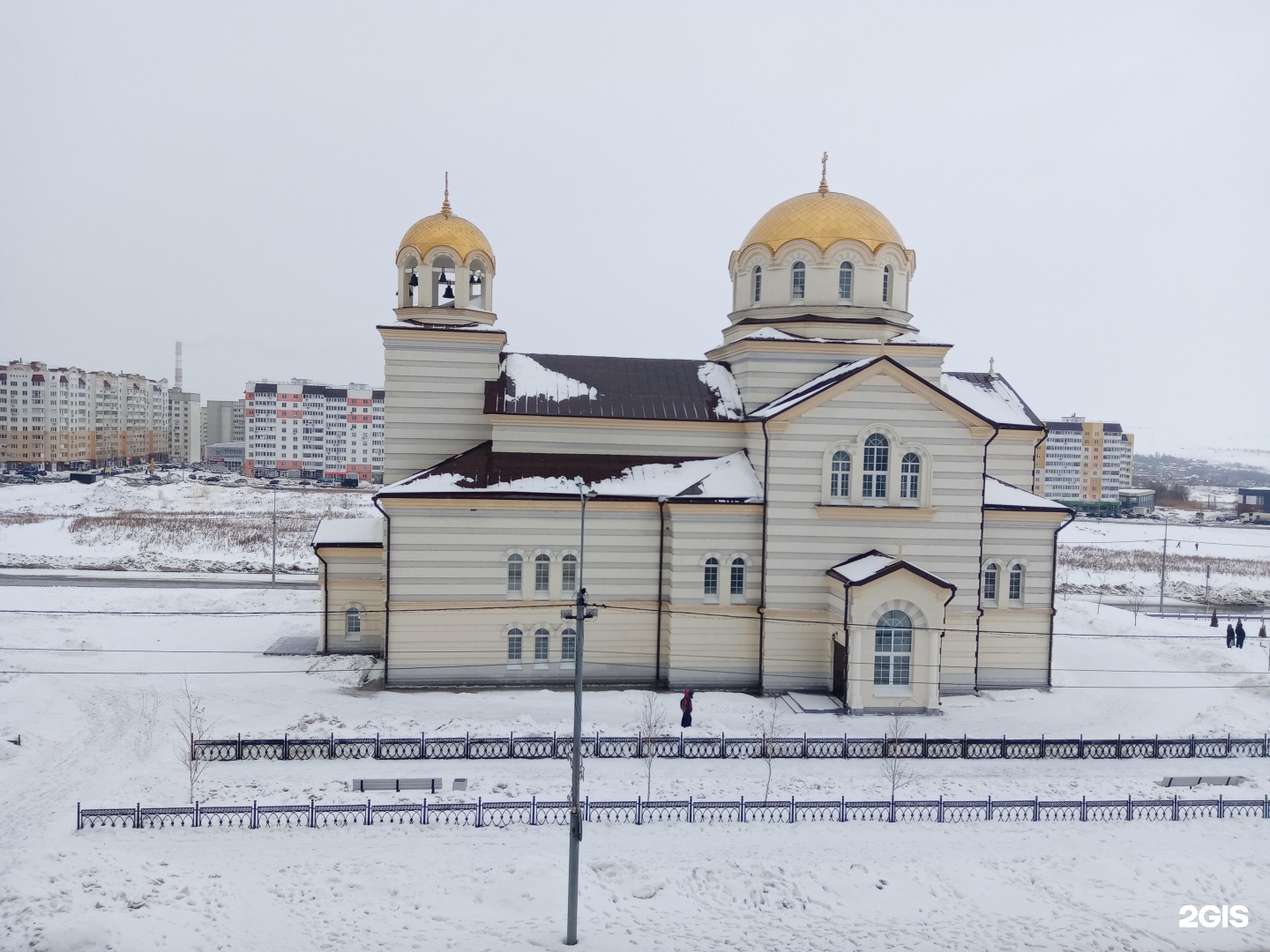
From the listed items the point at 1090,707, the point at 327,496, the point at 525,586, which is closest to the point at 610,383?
the point at 525,586

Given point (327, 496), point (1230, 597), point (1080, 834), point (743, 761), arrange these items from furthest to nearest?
point (327, 496)
point (1230, 597)
point (743, 761)
point (1080, 834)

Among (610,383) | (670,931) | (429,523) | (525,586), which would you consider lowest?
(670,931)

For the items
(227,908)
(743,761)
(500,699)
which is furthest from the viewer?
(500,699)

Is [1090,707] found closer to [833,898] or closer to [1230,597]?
[833,898]

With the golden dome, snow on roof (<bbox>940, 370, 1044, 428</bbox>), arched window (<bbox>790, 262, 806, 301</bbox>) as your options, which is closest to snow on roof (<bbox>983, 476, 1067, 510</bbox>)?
snow on roof (<bbox>940, 370, 1044, 428</bbox>)

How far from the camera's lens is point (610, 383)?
27750mm

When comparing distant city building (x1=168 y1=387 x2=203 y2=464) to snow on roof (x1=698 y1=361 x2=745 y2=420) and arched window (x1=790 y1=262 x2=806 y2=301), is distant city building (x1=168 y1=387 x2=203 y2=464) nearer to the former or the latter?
snow on roof (x1=698 y1=361 x2=745 y2=420)

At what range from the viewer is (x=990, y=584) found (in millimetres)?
26484

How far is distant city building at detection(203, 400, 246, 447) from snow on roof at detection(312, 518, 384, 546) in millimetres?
151894

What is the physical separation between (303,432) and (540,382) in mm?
102152

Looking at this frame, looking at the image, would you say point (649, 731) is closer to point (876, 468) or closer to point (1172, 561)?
point (876, 468)

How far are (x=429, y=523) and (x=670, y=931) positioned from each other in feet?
46.9

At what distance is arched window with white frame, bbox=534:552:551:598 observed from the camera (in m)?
24.9

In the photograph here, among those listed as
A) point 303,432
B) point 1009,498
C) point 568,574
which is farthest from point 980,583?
point 303,432
